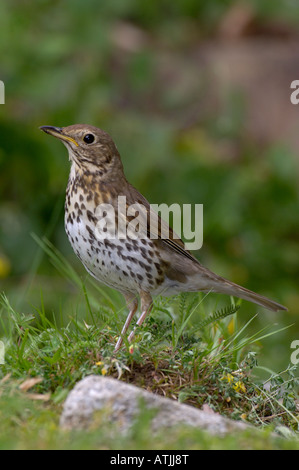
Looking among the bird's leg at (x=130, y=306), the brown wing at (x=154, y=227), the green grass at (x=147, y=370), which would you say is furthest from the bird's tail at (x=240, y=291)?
the green grass at (x=147, y=370)

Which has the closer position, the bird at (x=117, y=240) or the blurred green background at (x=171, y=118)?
the bird at (x=117, y=240)

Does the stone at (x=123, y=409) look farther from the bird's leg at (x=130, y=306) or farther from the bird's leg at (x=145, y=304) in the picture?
the bird's leg at (x=145, y=304)

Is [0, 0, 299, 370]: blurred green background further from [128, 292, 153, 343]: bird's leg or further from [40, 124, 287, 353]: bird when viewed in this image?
[128, 292, 153, 343]: bird's leg

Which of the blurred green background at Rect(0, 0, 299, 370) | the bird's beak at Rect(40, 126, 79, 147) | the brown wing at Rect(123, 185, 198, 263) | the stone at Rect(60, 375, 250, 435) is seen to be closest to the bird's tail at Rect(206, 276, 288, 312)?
the brown wing at Rect(123, 185, 198, 263)

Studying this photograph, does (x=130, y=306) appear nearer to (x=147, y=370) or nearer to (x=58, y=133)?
(x=147, y=370)

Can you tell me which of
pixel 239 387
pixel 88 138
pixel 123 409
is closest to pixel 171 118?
pixel 88 138

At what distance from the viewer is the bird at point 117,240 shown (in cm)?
416

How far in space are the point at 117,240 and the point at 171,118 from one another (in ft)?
17.5

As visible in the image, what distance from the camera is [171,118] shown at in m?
9.32

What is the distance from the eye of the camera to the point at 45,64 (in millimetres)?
7973

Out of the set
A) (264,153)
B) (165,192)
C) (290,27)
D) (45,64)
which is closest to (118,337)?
(165,192)

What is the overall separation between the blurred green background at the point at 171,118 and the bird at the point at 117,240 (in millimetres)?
1439

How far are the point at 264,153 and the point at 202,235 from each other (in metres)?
2.16

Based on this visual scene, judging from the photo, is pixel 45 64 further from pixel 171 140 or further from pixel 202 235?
pixel 202 235
